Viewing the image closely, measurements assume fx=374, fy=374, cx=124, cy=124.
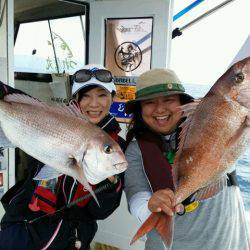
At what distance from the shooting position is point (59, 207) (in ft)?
7.47

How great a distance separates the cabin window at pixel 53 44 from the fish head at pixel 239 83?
3596 mm

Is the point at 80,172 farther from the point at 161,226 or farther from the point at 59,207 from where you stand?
the point at 59,207

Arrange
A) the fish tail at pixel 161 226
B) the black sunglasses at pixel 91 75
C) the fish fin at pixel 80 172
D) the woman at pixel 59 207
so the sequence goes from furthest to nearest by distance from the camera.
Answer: the black sunglasses at pixel 91 75 → the woman at pixel 59 207 → the fish tail at pixel 161 226 → the fish fin at pixel 80 172

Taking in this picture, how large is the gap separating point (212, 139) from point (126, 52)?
314 cm

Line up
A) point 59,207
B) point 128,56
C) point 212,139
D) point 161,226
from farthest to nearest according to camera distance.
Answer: point 128,56 → point 59,207 → point 161,226 → point 212,139

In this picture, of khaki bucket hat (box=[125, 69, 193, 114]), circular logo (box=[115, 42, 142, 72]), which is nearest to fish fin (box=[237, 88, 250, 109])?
khaki bucket hat (box=[125, 69, 193, 114])

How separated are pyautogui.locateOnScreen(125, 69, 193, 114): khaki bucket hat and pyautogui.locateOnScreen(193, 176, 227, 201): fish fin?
62 centimetres

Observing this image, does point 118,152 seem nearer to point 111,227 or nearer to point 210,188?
point 210,188

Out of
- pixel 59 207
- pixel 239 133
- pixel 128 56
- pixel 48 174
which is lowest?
pixel 59 207

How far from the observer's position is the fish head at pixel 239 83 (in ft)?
4.91

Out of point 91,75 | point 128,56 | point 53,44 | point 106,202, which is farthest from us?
point 53,44

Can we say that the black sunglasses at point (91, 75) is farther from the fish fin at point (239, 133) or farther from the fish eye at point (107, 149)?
the fish fin at point (239, 133)

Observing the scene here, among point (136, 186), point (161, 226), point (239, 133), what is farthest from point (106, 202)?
point (239, 133)

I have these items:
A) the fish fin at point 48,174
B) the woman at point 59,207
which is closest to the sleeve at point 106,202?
the woman at point 59,207
